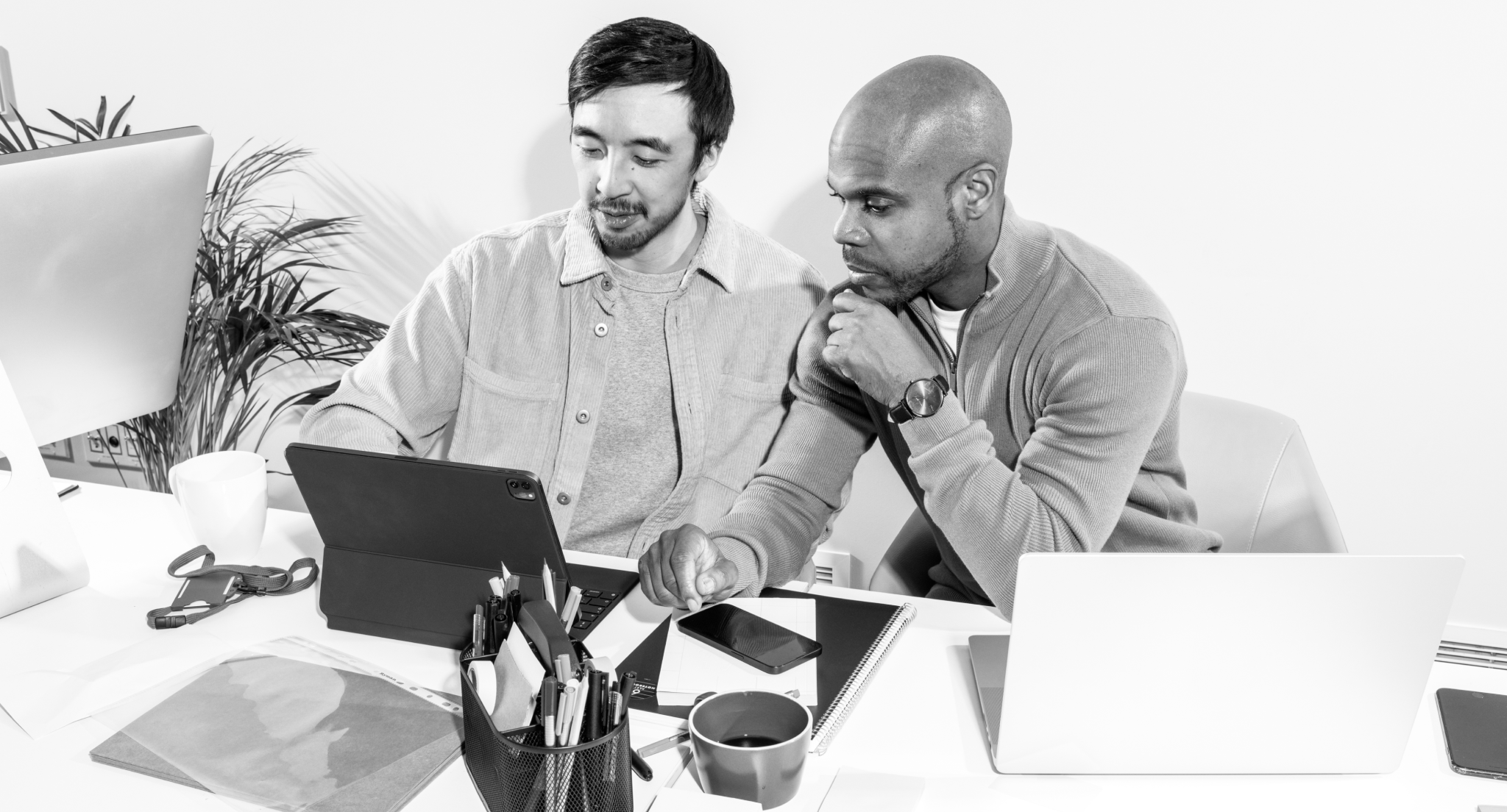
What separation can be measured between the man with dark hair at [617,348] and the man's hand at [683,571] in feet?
1.53

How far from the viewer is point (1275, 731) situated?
3.14 feet

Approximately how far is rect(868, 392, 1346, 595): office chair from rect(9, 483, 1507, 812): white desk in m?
0.30

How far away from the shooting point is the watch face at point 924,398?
1.37 m

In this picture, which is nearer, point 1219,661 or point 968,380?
point 1219,661

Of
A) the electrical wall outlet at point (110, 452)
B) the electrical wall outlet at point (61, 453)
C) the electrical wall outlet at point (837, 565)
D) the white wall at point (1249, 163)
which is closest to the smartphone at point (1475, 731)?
the white wall at point (1249, 163)

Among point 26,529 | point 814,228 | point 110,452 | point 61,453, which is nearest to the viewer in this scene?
point 26,529

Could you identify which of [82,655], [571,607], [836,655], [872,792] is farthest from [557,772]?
[82,655]

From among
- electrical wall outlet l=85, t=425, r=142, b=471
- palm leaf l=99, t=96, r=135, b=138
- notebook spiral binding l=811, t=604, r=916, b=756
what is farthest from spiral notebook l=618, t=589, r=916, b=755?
electrical wall outlet l=85, t=425, r=142, b=471

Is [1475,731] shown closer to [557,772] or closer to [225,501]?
[557,772]

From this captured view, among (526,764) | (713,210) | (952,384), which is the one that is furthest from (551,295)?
(526,764)

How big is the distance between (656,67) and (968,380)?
2.20 feet

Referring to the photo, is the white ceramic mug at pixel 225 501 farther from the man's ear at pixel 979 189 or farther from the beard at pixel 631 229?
the man's ear at pixel 979 189

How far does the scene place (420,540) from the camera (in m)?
1.18

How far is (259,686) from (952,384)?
0.92 metres
